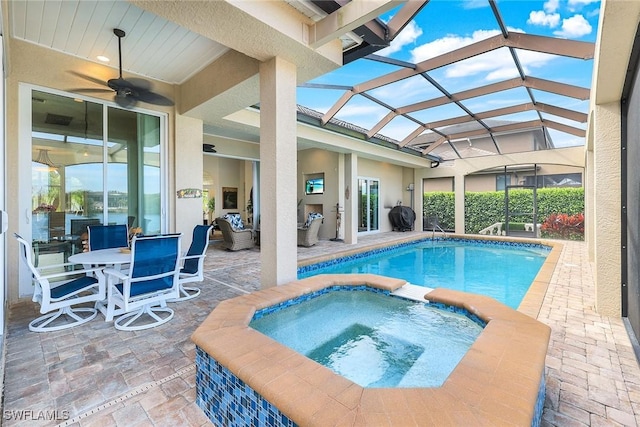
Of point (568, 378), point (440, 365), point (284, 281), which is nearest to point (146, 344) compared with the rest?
point (284, 281)

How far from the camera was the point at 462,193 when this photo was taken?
39.9 ft

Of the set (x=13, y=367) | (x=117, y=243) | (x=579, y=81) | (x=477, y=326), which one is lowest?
(x=13, y=367)

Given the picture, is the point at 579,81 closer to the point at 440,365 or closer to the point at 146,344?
the point at 440,365

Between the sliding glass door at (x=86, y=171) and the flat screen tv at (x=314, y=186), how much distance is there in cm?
601

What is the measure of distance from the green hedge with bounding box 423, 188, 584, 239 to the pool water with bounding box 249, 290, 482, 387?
411 inches

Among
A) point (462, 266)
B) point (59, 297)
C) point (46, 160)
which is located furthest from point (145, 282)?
point (462, 266)

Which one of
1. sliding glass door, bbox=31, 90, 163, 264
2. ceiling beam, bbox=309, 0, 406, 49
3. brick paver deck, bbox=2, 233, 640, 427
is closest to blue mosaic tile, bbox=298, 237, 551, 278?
brick paver deck, bbox=2, 233, 640, 427

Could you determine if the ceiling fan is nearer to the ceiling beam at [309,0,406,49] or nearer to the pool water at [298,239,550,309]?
the ceiling beam at [309,0,406,49]

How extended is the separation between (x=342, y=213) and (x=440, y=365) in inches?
304

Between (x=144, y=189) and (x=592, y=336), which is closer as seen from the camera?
(x=592, y=336)

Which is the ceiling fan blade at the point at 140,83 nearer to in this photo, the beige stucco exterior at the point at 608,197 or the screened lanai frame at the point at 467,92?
the screened lanai frame at the point at 467,92

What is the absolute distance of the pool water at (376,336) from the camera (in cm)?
232

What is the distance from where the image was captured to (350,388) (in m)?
1.59

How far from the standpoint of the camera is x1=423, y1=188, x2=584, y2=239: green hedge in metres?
10.5
